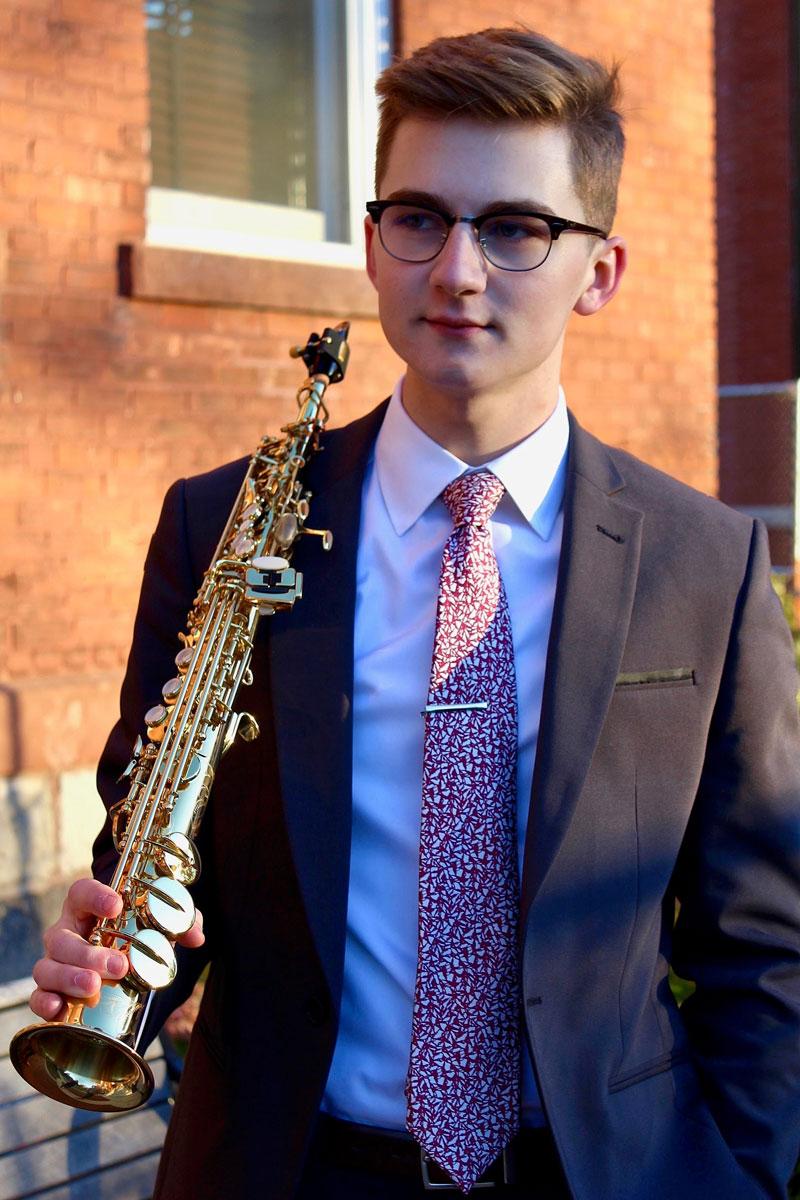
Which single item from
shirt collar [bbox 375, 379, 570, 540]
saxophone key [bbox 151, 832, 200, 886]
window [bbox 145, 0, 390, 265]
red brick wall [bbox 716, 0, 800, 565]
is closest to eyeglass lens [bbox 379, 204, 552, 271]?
shirt collar [bbox 375, 379, 570, 540]

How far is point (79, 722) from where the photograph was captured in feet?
16.8

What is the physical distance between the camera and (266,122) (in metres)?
6.10

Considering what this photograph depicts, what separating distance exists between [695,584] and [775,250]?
11865 mm

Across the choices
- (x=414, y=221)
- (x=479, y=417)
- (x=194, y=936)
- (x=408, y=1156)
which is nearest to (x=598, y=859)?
(x=408, y=1156)

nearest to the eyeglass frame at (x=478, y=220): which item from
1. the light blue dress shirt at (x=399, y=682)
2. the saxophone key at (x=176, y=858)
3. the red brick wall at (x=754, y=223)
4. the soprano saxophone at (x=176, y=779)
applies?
the light blue dress shirt at (x=399, y=682)

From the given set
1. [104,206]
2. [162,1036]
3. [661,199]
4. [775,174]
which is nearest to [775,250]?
[775,174]

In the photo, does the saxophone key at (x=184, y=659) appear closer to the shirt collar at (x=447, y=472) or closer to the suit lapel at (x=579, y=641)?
the shirt collar at (x=447, y=472)

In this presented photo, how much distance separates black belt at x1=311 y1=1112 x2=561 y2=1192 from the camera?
1.89 m

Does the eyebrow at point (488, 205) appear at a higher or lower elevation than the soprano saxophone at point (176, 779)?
higher

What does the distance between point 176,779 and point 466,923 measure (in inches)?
19.1

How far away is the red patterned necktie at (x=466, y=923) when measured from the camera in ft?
6.07

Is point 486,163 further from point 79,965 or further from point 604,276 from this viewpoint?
→ point 79,965

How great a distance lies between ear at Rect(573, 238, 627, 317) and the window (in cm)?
369

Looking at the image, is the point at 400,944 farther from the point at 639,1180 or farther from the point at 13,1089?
the point at 13,1089
